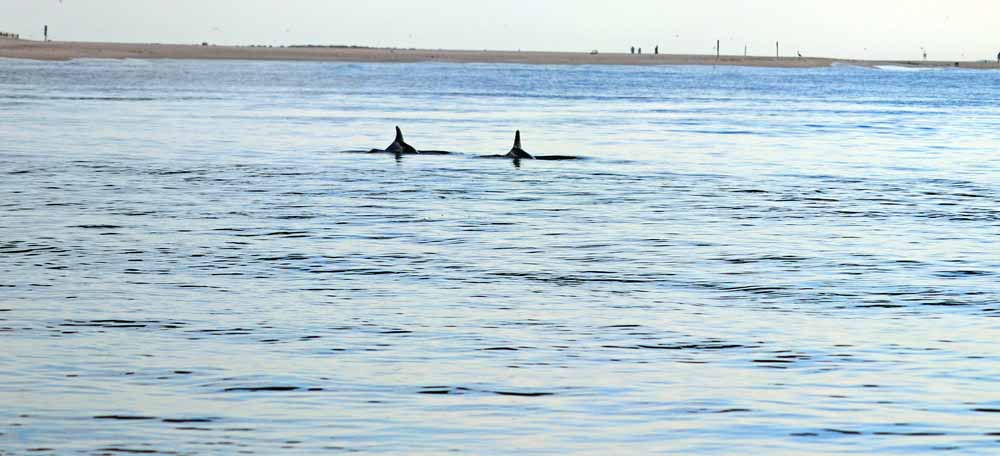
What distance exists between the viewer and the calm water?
40.8 feet

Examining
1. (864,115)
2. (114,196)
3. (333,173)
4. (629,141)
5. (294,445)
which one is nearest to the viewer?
(294,445)

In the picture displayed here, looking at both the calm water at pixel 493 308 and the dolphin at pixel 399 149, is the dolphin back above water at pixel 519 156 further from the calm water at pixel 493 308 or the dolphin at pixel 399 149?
the calm water at pixel 493 308

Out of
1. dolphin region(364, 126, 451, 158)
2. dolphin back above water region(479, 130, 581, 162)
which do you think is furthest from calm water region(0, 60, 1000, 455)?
dolphin region(364, 126, 451, 158)

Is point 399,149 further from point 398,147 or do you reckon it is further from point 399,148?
point 398,147

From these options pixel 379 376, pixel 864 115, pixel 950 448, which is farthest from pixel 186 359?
pixel 864 115

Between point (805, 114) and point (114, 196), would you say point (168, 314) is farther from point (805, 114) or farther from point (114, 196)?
point (805, 114)

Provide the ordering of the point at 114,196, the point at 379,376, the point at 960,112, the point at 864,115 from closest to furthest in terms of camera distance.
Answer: the point at 379,376 → the point at 114,196 → the point at 864,115 → the point at 960,112

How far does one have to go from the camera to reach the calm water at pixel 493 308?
40.8 ft

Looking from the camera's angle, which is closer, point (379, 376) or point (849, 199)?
point (379, 376)

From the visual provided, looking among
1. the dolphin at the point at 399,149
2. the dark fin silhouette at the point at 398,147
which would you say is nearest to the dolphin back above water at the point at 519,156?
the dolphin at the point at 399,149

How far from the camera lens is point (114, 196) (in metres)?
30.8

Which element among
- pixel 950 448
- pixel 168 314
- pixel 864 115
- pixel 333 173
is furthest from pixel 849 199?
pixel 864 115

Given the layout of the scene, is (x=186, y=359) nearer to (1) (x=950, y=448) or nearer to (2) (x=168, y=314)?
(2) (x=168, y=314)

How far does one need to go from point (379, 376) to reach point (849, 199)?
20149 mm
